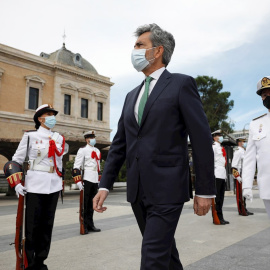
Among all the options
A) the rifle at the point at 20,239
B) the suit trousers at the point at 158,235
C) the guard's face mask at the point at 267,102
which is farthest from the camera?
the rifle at the point at 20,239

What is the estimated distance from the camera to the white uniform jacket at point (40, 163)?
385 centimetres

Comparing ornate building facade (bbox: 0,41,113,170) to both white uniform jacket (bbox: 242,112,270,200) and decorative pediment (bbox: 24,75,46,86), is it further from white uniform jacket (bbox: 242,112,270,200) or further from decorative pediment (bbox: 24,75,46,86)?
white uniform jacket (bbox: 242,112,270,200)

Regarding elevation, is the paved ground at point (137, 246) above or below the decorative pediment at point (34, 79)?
below

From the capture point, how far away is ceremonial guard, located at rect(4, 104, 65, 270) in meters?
3.68

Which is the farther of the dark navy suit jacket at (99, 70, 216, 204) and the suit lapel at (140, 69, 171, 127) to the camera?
the suit lapel at (140, 69, 171, 127)

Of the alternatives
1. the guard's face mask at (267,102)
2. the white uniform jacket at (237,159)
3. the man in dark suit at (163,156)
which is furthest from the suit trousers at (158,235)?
the white uniform jacket at (237,159)

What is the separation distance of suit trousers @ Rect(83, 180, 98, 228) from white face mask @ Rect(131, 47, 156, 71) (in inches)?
172

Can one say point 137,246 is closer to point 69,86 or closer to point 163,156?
point 163,156

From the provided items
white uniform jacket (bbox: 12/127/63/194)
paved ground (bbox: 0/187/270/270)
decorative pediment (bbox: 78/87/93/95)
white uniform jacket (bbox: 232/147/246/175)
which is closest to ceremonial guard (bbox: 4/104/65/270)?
white uniform jacket (bbox: 12/127/63/194)

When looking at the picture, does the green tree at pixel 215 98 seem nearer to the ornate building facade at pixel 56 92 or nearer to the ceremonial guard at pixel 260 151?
the ornate building facade at pixel 56 92

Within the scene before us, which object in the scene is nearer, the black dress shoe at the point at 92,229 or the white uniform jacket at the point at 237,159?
the black dress shoe at the point at 92,229

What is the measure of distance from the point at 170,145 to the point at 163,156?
0.31 ft

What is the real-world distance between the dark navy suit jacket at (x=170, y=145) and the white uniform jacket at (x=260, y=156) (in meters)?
1.12

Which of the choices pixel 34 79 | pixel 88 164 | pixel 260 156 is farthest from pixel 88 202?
pixel 34 79
